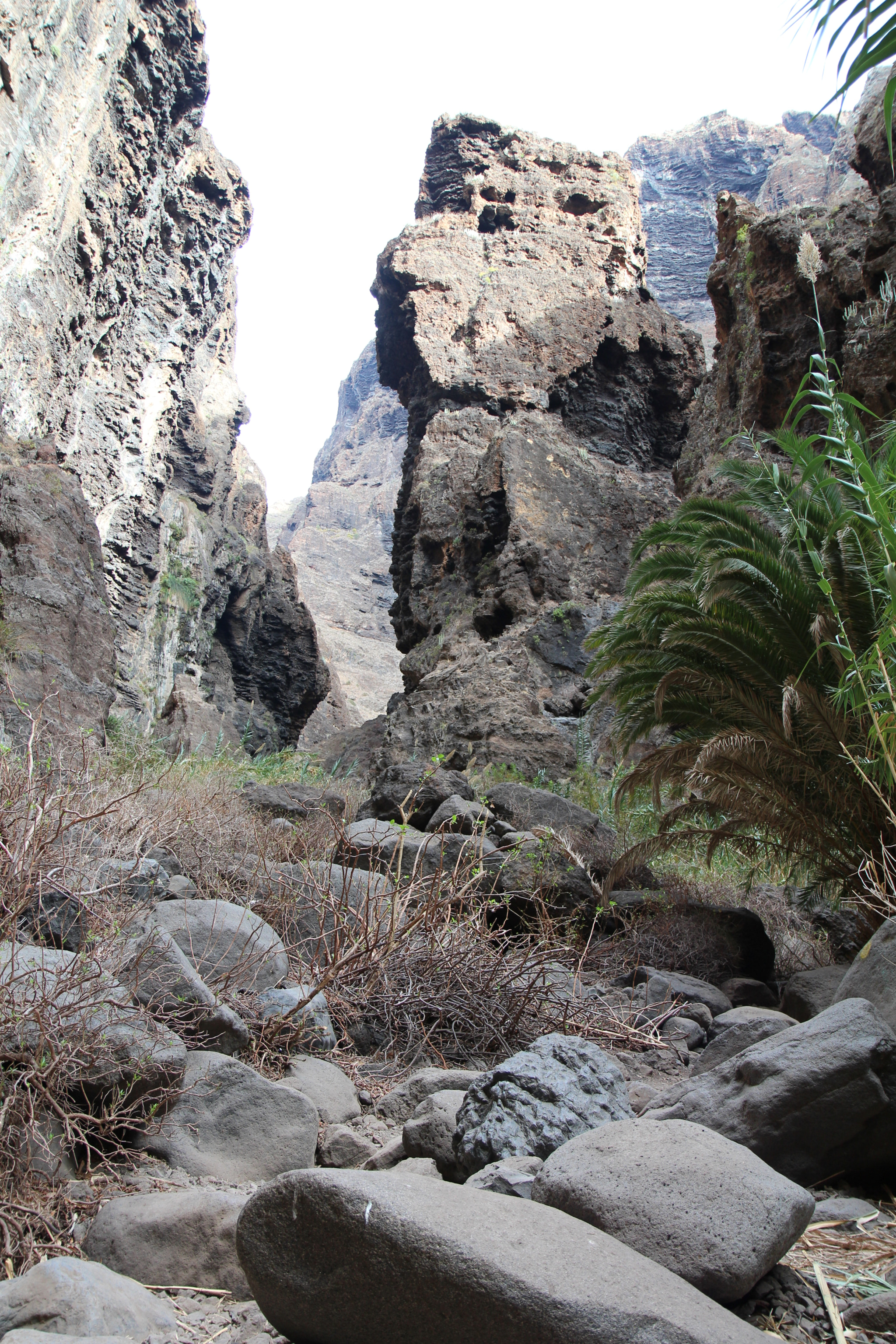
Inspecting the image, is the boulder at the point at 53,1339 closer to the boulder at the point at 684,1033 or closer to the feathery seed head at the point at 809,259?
the boulder at the point at 684,1033

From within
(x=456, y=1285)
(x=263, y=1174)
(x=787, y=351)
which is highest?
(x=787, y=351)

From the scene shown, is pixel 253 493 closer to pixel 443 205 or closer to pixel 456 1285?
pixel 443 205

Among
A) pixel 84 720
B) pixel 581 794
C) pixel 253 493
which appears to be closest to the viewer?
pixel 84 720

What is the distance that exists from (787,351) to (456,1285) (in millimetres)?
12884

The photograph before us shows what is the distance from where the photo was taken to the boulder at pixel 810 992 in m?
4.21

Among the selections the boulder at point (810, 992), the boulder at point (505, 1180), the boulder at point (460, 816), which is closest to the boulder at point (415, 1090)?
the boulder at point (505, 1180)

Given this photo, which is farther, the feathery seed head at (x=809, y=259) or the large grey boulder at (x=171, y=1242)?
the feathery seed head at (x=809, y=259)

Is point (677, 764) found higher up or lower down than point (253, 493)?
lower down

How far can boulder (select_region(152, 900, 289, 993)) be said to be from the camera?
10.8ft

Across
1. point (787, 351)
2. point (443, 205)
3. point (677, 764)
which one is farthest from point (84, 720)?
point (443, 205)

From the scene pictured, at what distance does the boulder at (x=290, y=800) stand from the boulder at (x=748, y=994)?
10.2ft

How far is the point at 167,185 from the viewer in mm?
23797

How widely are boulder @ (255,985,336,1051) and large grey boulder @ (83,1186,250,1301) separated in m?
1.22

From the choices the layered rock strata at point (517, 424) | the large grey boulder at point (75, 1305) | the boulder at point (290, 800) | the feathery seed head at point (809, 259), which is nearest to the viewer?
the large grey boulder at point (75, 1305)
